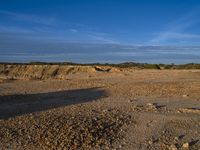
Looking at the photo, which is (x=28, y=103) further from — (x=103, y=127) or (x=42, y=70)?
(x=42, y=70)

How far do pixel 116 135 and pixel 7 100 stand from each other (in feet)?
28.9

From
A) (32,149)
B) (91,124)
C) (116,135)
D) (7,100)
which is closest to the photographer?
(32,149)

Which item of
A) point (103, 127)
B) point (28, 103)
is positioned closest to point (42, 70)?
point (28, 103)

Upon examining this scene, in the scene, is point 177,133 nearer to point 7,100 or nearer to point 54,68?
point 7,100

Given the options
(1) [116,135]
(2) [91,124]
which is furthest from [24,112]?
(1) [116,135]

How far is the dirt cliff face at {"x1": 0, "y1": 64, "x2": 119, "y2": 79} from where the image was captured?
42.4m

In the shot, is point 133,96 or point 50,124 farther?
point 133,96

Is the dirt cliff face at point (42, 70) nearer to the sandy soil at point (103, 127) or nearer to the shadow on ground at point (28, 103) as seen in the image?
the shadow on ground at point (28, 103)

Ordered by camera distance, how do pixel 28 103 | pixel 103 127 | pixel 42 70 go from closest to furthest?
pixel 103 127 < pixel 28 103 < pixel 42 70

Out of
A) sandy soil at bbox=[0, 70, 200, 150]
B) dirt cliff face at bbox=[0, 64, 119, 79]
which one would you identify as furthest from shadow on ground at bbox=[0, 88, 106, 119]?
dirt cliff face at bbox=[0, 64, 119, 79]

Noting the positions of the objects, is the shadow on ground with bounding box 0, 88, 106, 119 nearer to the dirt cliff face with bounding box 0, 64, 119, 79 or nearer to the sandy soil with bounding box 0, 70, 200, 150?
the sandy soil with bounding box 0, 70, 200, 150

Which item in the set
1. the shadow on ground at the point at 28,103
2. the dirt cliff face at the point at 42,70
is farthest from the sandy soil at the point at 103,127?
the dirt cliff face at the point at 42,70

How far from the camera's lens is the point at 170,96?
60.2 feet

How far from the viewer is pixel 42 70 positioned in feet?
149
